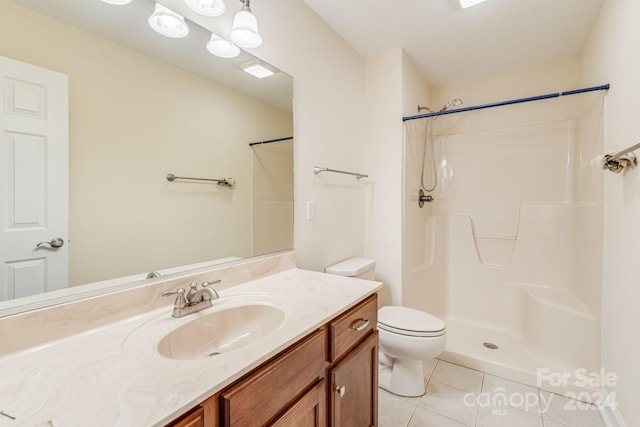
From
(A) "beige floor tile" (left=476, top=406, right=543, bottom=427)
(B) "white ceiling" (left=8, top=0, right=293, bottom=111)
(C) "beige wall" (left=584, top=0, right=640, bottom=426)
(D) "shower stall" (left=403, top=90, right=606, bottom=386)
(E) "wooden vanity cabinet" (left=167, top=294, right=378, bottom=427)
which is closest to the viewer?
(E) "wooden vanity cabinet" (left=167, top=294, right=378, bottom=427)

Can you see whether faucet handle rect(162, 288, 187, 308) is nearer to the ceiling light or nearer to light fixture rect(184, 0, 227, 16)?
light fixture rect(184, 0, 227, 16)

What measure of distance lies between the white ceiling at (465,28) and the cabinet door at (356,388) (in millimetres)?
1844

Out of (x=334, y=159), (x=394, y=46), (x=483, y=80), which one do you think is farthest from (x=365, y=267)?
(x=483, y=80)

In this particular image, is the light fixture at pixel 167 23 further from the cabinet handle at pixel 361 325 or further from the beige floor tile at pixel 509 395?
the beige floor tile at pixel 509 395

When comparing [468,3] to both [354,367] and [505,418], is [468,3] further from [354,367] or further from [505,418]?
[505,418]

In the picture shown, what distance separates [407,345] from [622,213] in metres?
1.25

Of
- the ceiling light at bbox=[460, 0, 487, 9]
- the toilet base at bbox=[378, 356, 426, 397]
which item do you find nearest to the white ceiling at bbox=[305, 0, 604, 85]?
the ceiling light at bbox=[460, 0, 487, 9]

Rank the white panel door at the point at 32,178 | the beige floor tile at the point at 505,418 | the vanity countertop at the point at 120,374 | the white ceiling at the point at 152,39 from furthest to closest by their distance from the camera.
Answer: the beige floor tile at the point at 505,418
the white ceiling at the point at 152,39
the white panel door at the point at 32,178
the vanity countertop at the point at 120,374

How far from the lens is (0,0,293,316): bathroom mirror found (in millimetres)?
845

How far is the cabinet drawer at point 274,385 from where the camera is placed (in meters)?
0.65

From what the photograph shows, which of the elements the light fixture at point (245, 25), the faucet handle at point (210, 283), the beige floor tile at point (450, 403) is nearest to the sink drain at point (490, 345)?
the beige floor tile at point (450, 403)

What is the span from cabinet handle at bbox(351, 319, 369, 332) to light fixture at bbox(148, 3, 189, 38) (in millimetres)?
1335

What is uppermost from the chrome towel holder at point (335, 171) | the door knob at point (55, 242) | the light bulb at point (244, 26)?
the light bulb at point (244, 26)

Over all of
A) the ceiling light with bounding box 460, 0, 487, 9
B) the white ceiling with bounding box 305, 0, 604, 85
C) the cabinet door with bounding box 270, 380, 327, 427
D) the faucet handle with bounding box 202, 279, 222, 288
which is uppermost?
the white ceiling with bounding box 305, 0, 604, 85
